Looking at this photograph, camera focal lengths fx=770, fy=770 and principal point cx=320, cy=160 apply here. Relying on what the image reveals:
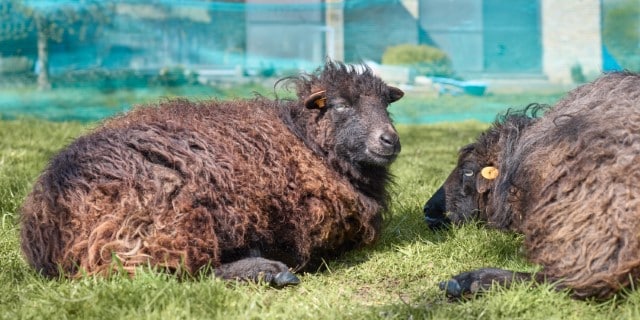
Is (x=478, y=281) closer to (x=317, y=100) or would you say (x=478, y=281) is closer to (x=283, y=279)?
(x=283, y=279)

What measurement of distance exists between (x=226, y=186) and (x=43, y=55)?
11.1 m

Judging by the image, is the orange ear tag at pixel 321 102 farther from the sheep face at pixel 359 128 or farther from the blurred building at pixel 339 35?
the blurred building at pixel 339 35

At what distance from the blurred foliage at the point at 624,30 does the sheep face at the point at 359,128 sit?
10.9 metres

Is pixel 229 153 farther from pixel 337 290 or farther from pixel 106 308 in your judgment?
pixel 106 308

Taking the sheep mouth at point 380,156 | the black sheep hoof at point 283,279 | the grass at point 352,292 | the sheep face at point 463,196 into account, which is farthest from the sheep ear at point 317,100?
the black sheep hoof at point 283,279

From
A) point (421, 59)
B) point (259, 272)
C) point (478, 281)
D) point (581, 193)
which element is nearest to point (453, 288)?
point (478, 281)

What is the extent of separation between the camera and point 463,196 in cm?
596

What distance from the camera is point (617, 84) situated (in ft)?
16.2

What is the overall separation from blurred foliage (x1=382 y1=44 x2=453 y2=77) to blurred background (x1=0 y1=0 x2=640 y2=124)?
0.9 inches

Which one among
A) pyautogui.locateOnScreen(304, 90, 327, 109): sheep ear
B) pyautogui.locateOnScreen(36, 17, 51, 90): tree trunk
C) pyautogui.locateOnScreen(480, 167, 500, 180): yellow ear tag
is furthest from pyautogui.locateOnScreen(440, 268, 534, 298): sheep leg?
pyautogui.locateOnScreen(36, 17, 51, 90): tree trunk

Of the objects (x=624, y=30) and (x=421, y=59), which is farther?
(x=421, y=59)

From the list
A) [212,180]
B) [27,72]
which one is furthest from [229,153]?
[27,72]

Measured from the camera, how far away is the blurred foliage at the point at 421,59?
15594mm

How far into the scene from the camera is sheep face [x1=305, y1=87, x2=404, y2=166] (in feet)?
17.2
